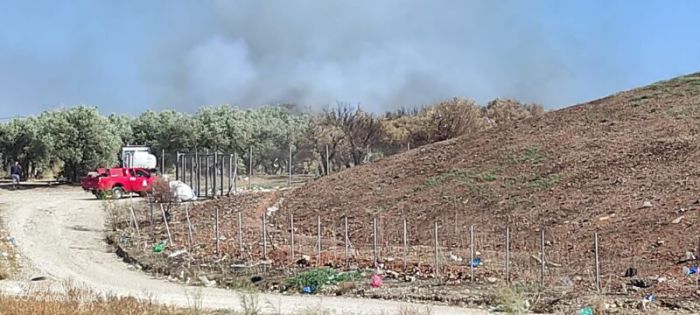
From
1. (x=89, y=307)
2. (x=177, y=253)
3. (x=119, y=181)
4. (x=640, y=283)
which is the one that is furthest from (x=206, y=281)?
(x=119, y=181)

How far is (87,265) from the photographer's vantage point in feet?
65.1

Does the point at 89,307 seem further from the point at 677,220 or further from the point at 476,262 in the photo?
the point at 677,220

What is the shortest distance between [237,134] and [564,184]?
37213 mm

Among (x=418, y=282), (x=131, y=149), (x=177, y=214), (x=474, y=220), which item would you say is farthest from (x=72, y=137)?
(x=418, y=282)

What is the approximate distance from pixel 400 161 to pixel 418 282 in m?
17.1

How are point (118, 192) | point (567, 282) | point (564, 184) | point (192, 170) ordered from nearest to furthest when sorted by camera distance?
1. point (567, 282)
2. point (564, 184)
3. point (192, 170)
4. point (118, 192)

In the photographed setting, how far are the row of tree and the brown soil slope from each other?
16048 millimetres

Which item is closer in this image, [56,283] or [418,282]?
[418,282]

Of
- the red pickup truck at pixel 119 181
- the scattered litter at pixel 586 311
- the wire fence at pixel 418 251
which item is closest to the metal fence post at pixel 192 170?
the red pickup truck at pixel 119 181

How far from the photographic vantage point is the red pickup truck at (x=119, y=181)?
120 feet

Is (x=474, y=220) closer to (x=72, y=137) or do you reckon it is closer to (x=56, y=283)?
(x=56, y=283)

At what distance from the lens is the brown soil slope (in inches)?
722

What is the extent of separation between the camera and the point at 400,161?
31594mm

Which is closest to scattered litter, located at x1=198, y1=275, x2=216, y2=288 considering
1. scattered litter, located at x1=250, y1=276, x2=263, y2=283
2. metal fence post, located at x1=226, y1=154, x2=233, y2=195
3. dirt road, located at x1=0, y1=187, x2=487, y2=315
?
dirt road, located at x1=0, y1=187, x2=487, y2=315
